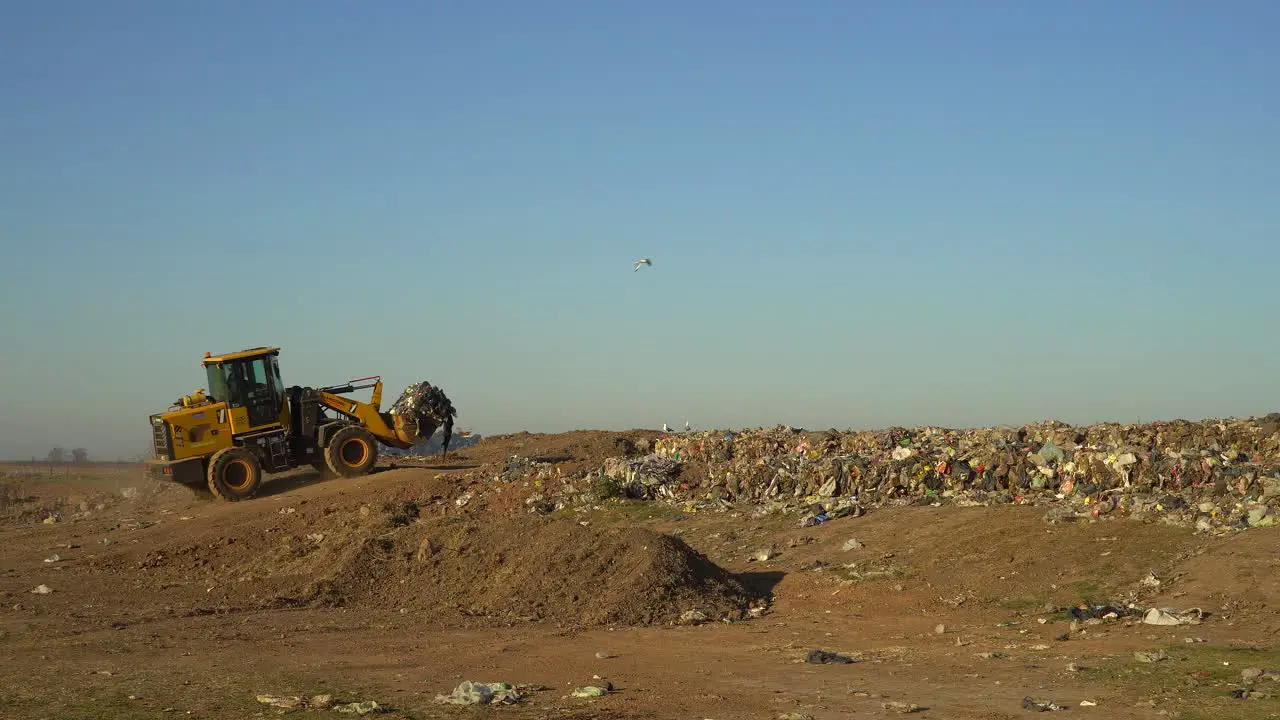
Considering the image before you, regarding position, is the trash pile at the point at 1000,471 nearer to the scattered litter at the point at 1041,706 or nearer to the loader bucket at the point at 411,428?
the loader bucket at the point at 411,428

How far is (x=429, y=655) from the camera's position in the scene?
1112 centimetres

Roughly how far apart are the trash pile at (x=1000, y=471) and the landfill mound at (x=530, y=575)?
11.2 feet

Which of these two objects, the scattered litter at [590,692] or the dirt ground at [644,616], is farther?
the scattered litter at [590,692]

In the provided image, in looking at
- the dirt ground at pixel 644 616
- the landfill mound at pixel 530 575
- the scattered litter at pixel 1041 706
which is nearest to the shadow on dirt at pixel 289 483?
the dirt ground at pixel 644 616

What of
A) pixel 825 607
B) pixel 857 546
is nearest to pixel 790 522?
pixel 857 546

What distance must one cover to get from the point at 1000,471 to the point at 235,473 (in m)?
14.4

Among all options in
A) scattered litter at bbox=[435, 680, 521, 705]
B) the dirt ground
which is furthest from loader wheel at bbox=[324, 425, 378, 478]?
scattered litter at bbox=[435, 680, 521, 705]

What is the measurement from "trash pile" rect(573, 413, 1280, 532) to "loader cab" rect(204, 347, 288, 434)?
744 centimetres

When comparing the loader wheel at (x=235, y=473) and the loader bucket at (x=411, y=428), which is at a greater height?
the loader bucket at (x=411, y=428)

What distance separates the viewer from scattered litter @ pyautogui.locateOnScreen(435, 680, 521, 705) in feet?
29.0

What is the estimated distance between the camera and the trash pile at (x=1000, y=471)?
14.9 metres

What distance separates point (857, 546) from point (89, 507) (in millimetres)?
20016

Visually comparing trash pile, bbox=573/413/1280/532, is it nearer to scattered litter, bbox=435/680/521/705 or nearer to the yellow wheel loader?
the yellow wheel loader

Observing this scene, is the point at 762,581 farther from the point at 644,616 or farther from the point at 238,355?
the point at 238,355
